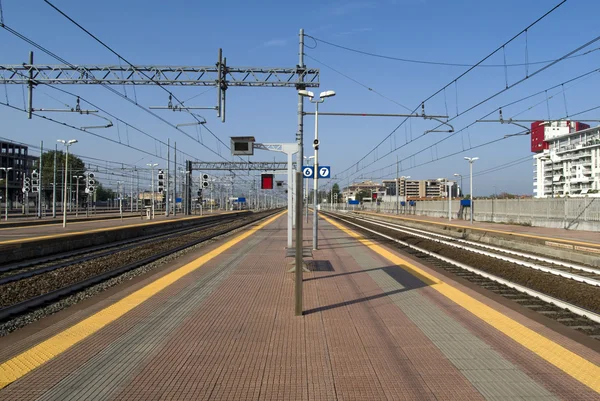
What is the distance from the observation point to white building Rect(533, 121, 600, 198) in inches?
3757

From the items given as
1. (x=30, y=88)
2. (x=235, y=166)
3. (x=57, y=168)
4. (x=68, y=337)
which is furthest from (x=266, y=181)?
(x=57, y=168)

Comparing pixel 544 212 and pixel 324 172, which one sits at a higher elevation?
pixel 324 172

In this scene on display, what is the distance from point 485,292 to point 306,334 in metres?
5.14

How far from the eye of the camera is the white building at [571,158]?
95.4 meters

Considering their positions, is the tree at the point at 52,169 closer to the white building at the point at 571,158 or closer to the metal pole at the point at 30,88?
the metal pole at the point at 30,88

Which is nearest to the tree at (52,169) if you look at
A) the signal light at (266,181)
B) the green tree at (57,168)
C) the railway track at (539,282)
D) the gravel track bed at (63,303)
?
the green tree at (57,168)

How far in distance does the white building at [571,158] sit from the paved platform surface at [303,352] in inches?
3550

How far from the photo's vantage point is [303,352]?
5.43 m

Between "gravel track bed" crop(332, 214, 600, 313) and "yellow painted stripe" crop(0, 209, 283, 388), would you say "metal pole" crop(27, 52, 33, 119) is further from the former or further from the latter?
"gravel track bed" crop(332, 214, 600, 313)

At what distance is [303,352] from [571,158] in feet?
393

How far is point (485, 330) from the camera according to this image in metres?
6.50

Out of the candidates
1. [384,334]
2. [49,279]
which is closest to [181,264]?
[49,279]

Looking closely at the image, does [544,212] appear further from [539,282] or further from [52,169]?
[52,169]

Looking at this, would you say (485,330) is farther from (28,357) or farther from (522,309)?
(28,357)
